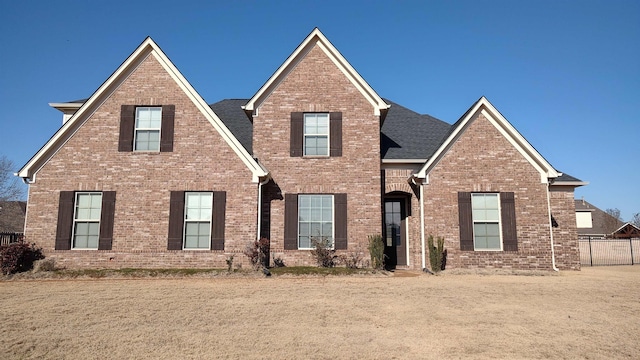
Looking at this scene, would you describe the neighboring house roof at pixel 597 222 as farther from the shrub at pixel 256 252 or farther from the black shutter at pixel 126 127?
the black shutter at pixel 126 127

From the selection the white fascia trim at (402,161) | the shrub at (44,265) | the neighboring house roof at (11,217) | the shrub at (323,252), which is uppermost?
the white fascia trim at (402,161)

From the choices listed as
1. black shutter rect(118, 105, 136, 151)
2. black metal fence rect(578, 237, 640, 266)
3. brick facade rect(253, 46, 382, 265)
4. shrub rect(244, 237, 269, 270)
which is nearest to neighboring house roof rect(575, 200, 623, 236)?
black metal fence rect(578, 237, 640, 266)

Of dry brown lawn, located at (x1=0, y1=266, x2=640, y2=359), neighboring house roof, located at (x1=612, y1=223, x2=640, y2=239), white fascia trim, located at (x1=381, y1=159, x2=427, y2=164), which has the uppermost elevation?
white fascia trim, located at (x1=381, y1=159, x2=427, y2=164)

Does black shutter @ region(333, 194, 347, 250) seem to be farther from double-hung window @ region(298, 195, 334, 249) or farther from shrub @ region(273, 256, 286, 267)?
shrub @ region(273, 256, 286, 267)

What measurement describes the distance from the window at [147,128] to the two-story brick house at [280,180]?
1.4 inches

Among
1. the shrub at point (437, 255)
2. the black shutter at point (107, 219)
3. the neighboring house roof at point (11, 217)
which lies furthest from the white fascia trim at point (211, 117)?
the neighboring house roof at point (11, 217)

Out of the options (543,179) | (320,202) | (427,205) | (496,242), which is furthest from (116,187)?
(543,179)

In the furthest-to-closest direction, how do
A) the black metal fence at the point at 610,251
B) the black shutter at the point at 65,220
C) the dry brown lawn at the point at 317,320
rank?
the black metal fence at the point at 610,251
the black shutter at the point at 65,220
the dry brown lawn at the point at 317,320

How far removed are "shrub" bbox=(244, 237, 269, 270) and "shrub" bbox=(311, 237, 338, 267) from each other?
1685 millimetres

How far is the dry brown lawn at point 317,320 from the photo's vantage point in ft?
17.0

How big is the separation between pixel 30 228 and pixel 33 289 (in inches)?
159

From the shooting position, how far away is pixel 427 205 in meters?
13.7

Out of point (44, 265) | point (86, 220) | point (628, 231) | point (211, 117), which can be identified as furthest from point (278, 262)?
point (628, 231)

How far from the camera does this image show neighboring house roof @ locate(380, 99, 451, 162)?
49.8 feet
